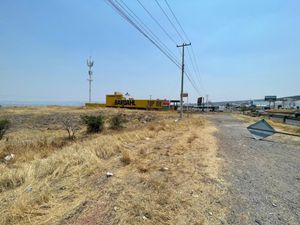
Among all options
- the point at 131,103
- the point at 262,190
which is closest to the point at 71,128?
the point at 262,190

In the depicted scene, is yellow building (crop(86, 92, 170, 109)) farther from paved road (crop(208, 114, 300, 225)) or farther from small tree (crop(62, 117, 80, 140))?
paved road (crop(208, 114, 300, 225))

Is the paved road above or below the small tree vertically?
above

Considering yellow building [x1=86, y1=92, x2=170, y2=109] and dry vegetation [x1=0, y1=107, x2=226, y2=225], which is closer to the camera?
dry vegetation [x1=0, y1=107, x2=226, y2=225]

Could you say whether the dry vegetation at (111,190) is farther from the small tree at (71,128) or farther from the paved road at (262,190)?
the small tree at (71,128)

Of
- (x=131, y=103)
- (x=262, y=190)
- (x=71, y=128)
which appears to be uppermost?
(x=131, y=103)

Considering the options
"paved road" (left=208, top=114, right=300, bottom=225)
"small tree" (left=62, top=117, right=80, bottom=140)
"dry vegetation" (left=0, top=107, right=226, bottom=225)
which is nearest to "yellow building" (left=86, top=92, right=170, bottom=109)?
"small tree" (left=62, top=117, right=80, bottom=140)

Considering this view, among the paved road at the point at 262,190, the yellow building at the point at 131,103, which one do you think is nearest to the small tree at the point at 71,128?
the paved road at the point at 262,190

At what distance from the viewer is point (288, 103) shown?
144625 mm

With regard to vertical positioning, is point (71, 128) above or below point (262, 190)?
below

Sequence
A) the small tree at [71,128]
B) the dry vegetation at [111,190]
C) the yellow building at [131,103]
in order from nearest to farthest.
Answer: the dry vegetation at [111,190]
the small tree at [71,128]
the yellow building at [131,103]

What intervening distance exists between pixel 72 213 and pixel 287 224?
12.3 ft

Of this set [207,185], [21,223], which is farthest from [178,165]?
[21,223]

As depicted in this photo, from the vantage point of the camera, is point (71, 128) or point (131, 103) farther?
point (131, 103)

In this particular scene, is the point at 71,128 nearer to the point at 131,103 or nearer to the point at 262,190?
the point at 262,190
